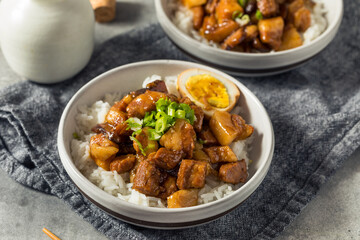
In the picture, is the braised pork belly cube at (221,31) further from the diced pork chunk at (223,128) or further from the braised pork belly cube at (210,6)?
the diced pork chunk at (223,128)

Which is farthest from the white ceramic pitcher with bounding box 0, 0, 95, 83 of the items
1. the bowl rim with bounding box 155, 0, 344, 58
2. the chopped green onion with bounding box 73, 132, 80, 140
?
the chopped green onion with bounding box 73, 132, 80, 140

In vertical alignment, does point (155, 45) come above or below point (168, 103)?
below

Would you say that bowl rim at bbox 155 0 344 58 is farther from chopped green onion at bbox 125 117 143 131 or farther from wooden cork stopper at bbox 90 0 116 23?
chopped green onion at bbox 125 117 143 131

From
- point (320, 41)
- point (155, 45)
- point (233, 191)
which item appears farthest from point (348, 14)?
point (233, 191)

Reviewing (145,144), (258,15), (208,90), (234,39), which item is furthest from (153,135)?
(258,15)

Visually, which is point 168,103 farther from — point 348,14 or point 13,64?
point 348,14

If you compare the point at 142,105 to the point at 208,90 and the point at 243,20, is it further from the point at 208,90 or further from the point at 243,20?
the point at 243,20
